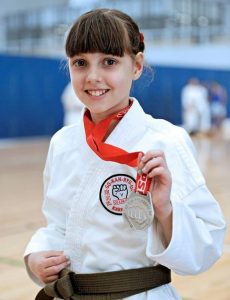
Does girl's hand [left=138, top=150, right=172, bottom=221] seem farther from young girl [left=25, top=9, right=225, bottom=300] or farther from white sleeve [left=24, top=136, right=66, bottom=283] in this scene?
white sleeve [left=24, top=136, right=66, bottom=283]

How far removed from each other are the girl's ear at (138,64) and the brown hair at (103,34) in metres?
0.04

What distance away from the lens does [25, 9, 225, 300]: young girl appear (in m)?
1.40

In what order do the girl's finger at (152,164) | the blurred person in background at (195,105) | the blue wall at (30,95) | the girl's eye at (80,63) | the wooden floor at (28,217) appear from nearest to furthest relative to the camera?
the girl's finger at (152,164) → the girl's eye at (80,63) → the wooden floor at (28,217) → the blue wall at (30,95) → the blurred person in background at (195,105)

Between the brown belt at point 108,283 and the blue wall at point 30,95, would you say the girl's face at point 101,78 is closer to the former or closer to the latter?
the brown belt at point 108,283

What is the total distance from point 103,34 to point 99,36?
12 mm

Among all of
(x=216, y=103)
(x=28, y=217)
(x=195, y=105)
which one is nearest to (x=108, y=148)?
(x=28, y=217)

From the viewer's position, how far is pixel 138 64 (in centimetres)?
156

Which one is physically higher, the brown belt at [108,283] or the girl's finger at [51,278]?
the brown belt at [108,283]

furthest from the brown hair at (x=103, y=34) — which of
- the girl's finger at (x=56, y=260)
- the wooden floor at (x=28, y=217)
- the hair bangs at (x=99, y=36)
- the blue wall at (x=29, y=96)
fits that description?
the blue wall at (x=29, y=96)

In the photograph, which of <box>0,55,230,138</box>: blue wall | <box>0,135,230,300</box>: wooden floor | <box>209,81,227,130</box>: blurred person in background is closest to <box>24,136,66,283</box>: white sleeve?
<box>0,135,230,300</box>: wooden floor

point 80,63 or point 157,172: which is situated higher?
point 80,63

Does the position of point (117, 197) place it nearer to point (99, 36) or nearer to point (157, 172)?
point (157, 172)

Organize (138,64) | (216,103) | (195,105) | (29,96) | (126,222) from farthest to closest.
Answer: (216,103)
(195,105)
(29,96)
(138,64)
(126,222)

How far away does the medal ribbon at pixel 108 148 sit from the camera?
51.2 inches
